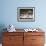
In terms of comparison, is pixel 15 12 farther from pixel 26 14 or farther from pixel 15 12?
pixel 26 14

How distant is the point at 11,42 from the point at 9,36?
19 cm

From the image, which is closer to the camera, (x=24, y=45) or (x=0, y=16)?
(x=24, y=45)

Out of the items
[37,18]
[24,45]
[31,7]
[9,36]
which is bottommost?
[24,45]

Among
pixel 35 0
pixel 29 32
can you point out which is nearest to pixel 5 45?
pixel 29 32

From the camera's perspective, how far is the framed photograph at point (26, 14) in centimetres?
445

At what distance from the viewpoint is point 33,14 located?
4.46 m

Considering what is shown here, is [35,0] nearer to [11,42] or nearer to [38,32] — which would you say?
[38,32]

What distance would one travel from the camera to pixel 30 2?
14.6ft

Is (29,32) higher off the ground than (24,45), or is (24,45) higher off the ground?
(29,32)

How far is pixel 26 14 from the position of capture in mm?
4480

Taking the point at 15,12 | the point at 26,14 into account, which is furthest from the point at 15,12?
the point at 26,14

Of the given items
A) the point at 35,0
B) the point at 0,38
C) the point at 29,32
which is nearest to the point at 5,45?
the point at 0,38

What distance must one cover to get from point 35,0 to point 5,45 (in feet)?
5.73

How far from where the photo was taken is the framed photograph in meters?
4.45
